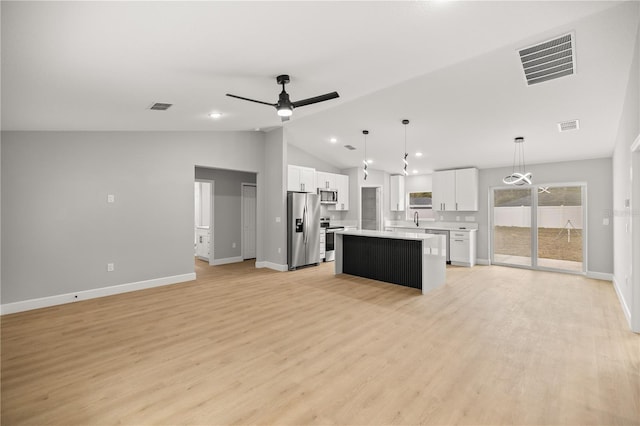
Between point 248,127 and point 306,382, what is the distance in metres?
4.99

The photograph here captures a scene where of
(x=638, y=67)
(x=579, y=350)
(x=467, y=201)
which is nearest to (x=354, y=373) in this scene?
(x=579, y=350)

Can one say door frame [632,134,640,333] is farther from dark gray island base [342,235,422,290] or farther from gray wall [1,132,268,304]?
gray wall [1,132,268,304]

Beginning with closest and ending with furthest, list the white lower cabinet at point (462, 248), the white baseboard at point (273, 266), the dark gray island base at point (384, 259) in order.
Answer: the dark gray island base at point (384, 259), the white baseboard at point (273, 266), the white lower cabinet at point (462, 248)

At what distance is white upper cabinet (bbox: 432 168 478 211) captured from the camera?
7.60 meters

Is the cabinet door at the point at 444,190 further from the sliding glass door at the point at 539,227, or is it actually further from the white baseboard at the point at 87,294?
the white baseboard at the point at 87,294

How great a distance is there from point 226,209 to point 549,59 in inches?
269

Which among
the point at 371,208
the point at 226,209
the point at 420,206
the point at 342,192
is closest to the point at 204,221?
the point at 226,209

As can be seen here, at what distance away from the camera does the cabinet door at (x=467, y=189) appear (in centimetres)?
758

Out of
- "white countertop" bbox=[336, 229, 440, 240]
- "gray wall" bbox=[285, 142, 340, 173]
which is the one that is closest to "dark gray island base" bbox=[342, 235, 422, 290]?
"white countertop" bbox=[336, 229, 440, 240]

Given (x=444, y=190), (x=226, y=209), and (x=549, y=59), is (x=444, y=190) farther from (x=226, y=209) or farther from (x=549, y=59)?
(x=226, y=209)

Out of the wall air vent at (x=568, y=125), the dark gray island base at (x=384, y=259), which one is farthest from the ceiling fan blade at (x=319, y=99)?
the wall air vent at (x=568, y=125)

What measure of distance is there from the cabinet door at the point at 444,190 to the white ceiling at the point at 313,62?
2.55 m

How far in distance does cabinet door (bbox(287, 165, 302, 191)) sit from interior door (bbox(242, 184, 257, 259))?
155 centimetres

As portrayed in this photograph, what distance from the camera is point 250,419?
6.49 feet
